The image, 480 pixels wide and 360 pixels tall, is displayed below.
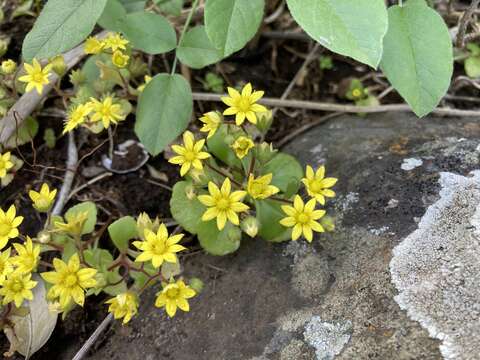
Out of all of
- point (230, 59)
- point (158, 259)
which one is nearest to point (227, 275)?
point (158, 259)

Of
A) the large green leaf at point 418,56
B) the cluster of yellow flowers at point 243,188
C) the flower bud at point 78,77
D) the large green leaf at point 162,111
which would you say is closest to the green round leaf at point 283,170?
the cluster of yellow flowers at point 243,188

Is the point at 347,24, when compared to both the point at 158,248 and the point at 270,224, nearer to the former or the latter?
the point at 270,224

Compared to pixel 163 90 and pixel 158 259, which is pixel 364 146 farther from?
pixel 158 259

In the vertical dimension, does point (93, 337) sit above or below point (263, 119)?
below

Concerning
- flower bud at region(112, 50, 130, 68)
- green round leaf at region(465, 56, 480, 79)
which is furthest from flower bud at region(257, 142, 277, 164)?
green round leaf at region(465, 56, 480, 79)

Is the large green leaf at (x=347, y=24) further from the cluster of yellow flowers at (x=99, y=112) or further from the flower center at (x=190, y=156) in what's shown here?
the cluster of yellow flowers at (x=99, y=112)

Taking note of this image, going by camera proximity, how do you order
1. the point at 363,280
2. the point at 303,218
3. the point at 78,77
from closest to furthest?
the point at 363,280, the point at 303,218, the point at 78,77

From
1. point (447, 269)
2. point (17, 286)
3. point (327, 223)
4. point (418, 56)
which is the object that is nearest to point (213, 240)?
point (327, 223)
